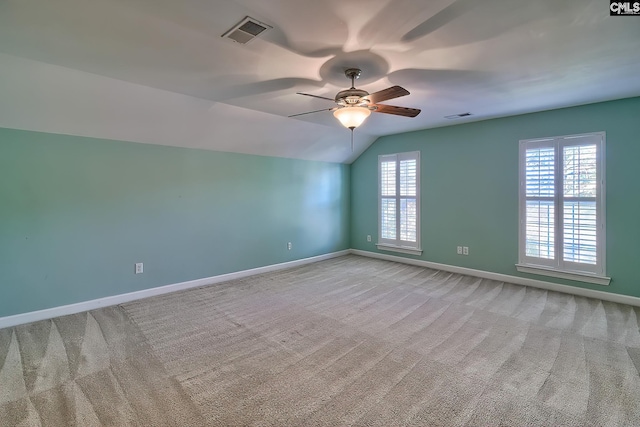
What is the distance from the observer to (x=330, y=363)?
2461 millimetres

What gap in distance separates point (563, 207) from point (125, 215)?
236 inches

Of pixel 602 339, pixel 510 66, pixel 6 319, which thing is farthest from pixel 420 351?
pixel 6 319

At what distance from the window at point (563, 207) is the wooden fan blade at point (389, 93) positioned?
3117 mm

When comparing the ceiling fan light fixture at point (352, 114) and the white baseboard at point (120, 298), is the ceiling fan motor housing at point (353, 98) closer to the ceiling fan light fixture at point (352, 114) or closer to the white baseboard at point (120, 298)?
the ceiling fan light fixture at point (352, 114)

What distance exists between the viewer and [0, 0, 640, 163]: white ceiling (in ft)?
6.23

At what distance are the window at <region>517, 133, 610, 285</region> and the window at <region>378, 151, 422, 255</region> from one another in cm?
174

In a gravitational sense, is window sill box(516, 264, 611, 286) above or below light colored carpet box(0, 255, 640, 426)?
above

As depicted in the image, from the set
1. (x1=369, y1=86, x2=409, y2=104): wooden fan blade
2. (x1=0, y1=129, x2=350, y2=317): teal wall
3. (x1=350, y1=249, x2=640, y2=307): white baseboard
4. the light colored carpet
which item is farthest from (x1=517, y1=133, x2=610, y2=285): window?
(x1=0, y1=129, x2=350, y2=317): teal wall

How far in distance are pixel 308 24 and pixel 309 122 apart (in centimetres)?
277

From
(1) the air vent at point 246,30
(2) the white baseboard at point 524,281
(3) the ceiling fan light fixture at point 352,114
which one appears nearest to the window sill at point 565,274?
(2) the white baseboard at point 524,281

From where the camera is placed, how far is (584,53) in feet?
8.07

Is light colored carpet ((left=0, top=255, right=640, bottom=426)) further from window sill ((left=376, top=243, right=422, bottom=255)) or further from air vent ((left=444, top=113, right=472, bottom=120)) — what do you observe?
air vent ((left=444, top=113, right=472, bottom=120))

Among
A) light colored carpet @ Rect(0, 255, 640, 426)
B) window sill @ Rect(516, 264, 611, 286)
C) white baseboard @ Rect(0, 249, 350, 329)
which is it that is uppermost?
window sill @ Rect(516, 264, 611, 286)

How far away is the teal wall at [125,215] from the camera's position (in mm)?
3203
